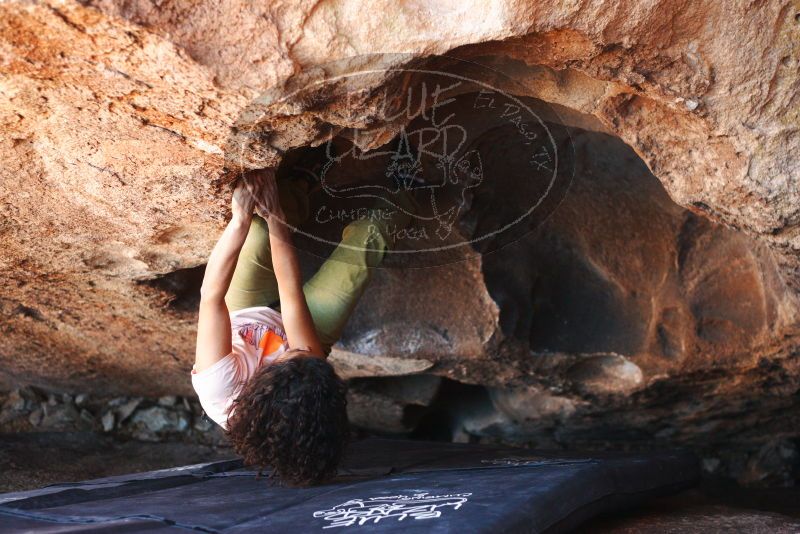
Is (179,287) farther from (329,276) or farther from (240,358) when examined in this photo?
(240,358)

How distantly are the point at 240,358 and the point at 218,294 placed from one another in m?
0.16

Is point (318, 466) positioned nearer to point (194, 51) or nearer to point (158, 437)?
point (194, 51)

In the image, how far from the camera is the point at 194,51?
133cm

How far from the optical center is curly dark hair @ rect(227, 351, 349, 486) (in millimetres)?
1616

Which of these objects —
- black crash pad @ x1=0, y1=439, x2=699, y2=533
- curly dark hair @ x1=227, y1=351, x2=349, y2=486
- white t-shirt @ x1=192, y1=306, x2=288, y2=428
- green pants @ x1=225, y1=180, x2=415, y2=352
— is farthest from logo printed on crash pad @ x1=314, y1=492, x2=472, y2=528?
green pants @ x1=225, y1=180, x2=415, y2=352

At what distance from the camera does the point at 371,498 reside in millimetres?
1627

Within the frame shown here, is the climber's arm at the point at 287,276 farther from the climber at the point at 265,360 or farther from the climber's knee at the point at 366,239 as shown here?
the climber's knee at the point at 366,239

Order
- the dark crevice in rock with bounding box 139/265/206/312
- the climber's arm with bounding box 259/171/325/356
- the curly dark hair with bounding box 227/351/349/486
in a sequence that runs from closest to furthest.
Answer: the curly dark hair with bounding box 227/351/349/486 < the climber's arm with bounding box 259/171/325/356 < the dark crevice in rock with bounding box 139/265/206/312

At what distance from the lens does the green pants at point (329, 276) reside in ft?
6.37

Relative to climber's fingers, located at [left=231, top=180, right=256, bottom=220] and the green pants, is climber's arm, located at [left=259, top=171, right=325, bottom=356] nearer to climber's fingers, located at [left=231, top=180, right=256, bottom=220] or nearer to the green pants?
climber's fingers, located at [left=231, top=180, right=256, bottom=220]

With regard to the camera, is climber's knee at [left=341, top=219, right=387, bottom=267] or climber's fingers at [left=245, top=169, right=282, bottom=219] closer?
climber's fingers at [left=245, top=169, right=282, bottom=219]

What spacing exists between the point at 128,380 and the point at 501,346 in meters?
1.39

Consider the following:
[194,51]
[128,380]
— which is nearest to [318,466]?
[194,51]

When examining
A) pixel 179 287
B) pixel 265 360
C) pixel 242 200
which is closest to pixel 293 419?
pixel 265 360
